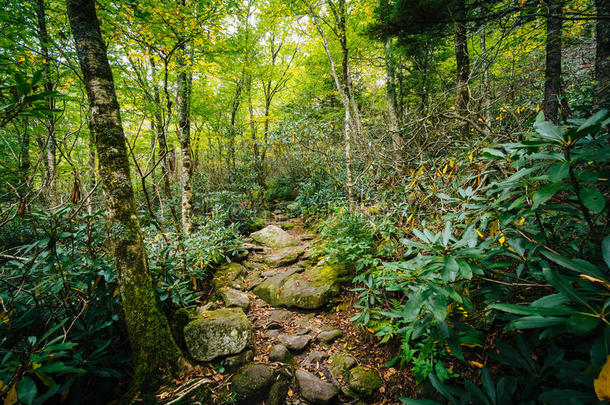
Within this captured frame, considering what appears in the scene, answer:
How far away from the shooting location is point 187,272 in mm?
3547

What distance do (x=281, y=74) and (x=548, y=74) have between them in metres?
10.2

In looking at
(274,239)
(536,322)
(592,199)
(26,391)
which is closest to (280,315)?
(274,239)

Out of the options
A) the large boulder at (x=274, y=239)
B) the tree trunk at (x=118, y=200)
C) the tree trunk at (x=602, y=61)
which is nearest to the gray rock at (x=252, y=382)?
the tree trunk at (x=118, y=200)

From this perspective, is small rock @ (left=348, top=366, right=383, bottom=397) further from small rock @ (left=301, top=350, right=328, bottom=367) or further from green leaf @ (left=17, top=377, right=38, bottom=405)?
green leaf @ (left=17, top=377, right=38, bottom=405)

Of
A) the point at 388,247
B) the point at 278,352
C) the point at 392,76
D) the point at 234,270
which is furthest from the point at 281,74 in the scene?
the point at 278,352

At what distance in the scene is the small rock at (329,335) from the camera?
3.09 m

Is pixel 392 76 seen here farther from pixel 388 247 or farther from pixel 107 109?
pixel 107 109

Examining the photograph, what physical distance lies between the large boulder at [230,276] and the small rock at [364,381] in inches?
105

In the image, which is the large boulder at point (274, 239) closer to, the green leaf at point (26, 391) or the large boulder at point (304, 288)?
the large boulder at point (304, 288)

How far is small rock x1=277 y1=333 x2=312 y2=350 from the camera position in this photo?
300 centimetres

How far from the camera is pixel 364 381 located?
7.98 feet

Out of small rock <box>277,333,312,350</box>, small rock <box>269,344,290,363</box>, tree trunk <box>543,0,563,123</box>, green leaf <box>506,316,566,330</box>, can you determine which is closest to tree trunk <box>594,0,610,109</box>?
tree trunk <box>543,0,563,123</box>

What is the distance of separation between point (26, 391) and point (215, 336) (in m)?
1.58

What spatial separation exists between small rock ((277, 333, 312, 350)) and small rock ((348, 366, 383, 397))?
2.39ft
